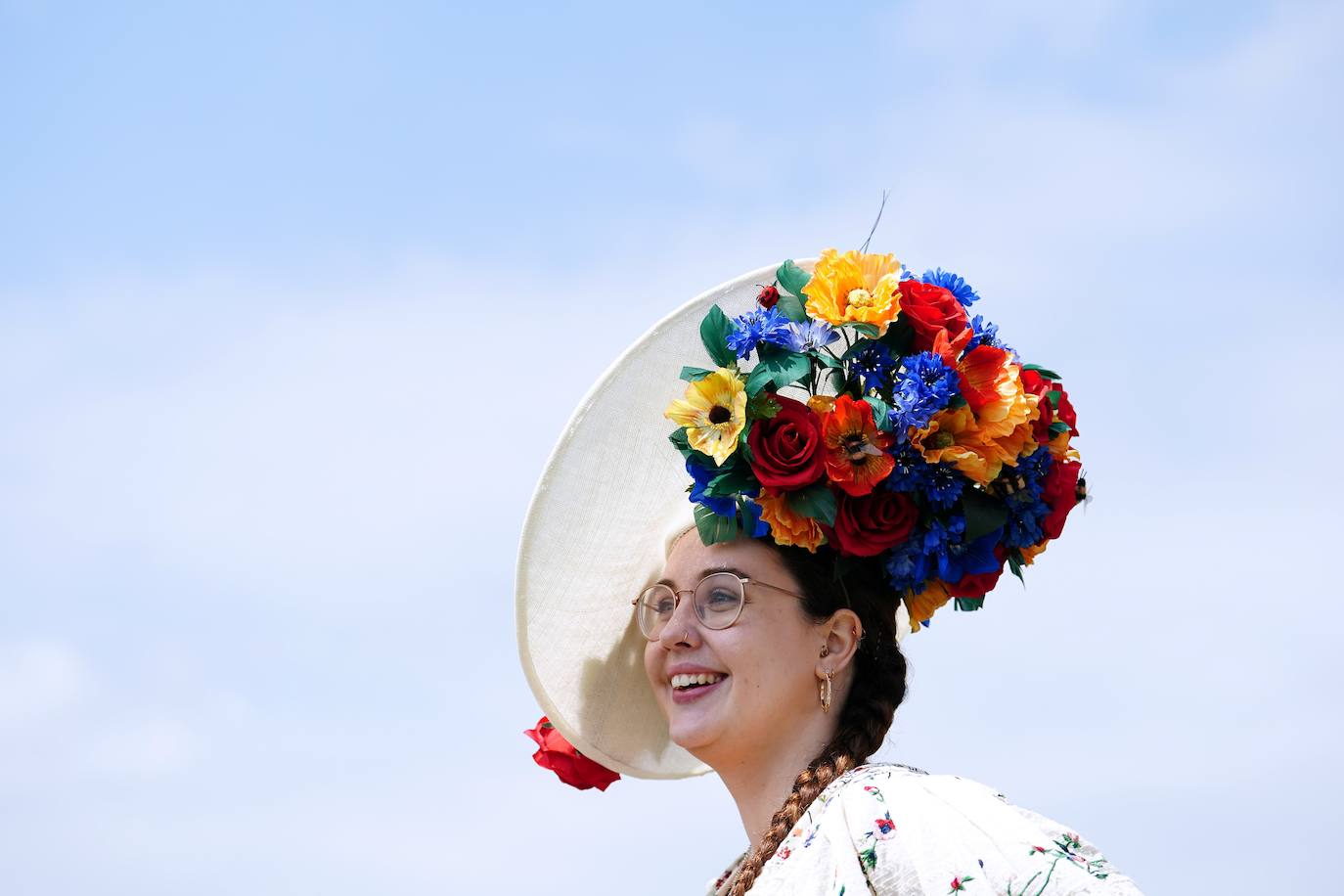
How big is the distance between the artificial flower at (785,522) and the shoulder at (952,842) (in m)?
0.68

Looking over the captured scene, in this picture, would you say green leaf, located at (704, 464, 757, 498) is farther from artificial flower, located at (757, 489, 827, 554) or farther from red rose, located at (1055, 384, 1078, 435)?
red rose, located at (1055, 384, 1078, 435)

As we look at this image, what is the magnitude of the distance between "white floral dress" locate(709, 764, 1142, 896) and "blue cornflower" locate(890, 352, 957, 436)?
2.64ft

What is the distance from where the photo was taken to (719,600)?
4.30 m

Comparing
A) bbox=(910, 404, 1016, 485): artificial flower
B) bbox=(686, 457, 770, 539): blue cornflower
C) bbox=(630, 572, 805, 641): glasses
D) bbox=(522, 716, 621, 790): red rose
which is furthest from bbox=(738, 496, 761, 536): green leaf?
bbox=(522, 716, 621, 790): red rose

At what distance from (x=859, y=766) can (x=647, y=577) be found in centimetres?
95

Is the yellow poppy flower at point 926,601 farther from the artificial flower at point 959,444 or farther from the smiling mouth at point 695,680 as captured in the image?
the smiling mouth at point 695,680

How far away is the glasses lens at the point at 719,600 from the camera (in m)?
4.27

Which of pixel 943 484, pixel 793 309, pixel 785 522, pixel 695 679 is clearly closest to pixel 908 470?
pixel 943 484

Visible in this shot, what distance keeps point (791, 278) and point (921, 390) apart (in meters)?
0.56

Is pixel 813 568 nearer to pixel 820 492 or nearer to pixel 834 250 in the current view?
pixel 820 492

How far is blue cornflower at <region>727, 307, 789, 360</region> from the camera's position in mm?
4234

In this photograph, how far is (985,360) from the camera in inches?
163

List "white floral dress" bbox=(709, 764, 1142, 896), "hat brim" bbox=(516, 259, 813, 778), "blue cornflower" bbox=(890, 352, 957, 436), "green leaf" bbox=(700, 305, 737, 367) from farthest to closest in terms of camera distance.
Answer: "hat brim" bbox=(516, 259, 813, 778) < "green leaf" bbox=(700, 305, 737, 367) < "blue cornflower" bbox=(890, 352, 957, 436) < "white floral dress" bbox=(709, 764, 1142, 896)

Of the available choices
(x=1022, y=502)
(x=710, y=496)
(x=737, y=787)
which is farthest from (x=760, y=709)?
(x=1022, y=502)
